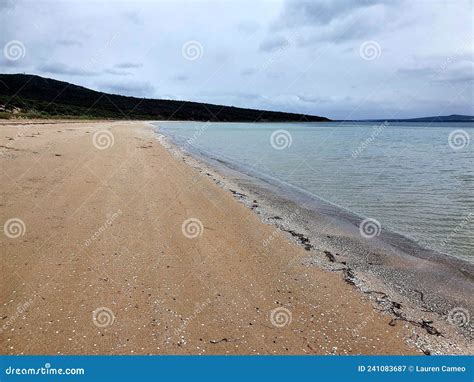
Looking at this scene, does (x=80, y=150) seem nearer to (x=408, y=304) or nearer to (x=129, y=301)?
(x=129, y=301)

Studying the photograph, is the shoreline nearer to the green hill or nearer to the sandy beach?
the sandy beach

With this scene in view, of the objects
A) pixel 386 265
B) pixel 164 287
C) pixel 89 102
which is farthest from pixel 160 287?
pixel 89 102

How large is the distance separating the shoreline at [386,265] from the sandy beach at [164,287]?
0.34 meters

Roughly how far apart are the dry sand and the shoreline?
444mm

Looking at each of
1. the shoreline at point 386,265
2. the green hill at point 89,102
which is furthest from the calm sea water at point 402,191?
the green hill at point 89,102

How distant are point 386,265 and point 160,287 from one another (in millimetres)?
4927

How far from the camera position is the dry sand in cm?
485

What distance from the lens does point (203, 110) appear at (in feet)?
593

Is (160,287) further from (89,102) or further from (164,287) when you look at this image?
(89,102)

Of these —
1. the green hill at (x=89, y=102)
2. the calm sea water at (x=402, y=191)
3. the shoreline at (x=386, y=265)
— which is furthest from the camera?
the green hill at (x=89, y=102)

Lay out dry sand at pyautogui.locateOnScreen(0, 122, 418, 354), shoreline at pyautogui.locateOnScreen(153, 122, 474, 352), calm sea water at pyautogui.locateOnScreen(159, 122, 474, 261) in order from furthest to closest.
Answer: calm sea water at pyautogui.locateOnScreen(159, 122, 474, 261) → shoreline at pyautogui.locateOnScreen(153, 122, 474, 352) → dry sand at pyautogui.locateOnScreen(0, 122, 418, 354)

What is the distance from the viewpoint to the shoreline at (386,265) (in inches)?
240

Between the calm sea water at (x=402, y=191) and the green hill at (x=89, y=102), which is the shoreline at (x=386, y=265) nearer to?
the calm sea water at (x=402, y=191)

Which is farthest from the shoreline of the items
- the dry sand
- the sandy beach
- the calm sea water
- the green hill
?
the green hill
